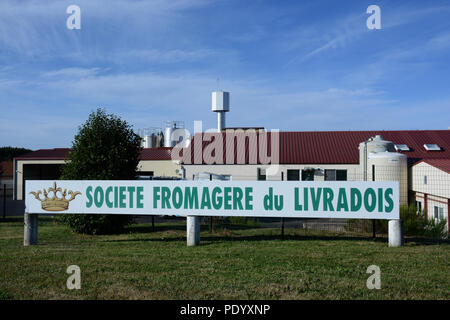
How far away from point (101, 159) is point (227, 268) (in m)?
8.32

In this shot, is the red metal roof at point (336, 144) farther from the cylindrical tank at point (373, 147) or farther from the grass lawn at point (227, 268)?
the grass lawn at point (227, 268)

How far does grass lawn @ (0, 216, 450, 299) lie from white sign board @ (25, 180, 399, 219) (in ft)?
3.20

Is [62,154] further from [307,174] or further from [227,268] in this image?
[227,268]

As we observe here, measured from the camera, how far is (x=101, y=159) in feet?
47.7

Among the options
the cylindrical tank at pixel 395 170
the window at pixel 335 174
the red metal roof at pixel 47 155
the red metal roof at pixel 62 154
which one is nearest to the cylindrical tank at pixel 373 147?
the cylindrical tank at pixel 395 170

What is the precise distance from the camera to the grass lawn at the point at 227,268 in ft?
21.0

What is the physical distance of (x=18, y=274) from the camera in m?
7.74

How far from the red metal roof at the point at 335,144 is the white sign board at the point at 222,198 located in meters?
20.8

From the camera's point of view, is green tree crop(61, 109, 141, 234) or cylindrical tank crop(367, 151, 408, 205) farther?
cylindrical tank crop(367, 151, 408, 205)

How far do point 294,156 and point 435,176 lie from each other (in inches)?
568

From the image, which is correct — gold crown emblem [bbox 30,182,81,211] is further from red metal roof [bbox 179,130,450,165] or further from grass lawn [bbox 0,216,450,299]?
red metal roof [bbox 179,130,450,165]

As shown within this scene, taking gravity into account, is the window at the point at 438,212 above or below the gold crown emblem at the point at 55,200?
below

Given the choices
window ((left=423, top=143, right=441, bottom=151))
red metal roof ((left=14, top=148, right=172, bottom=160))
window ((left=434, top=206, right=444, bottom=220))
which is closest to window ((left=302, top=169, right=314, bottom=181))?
window ((left=423, top=143, right=441, bottom=151))

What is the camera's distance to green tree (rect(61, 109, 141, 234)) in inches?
554
